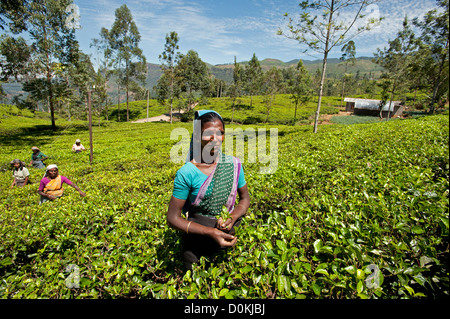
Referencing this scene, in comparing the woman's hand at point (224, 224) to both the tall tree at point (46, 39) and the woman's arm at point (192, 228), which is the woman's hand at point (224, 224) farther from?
the tall tree at point (46, 39)

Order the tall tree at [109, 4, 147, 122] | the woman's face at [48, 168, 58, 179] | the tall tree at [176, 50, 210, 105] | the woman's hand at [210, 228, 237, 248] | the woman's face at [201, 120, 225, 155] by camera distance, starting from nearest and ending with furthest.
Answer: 1. the woman's hand at [210, 228, 237, 248]
2. the woman's face at [201, 120, 225, 155]
3. the woman's face at [48, 168, 58, 179]
4. the tall tree at [109, 4, 147, 122]
5. the tall tree at [176, 50, 210, 105]

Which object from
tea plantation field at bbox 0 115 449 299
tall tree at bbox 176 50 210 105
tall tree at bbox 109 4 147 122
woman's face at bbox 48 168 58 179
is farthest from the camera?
tall tree at bbox 176 50 210 105

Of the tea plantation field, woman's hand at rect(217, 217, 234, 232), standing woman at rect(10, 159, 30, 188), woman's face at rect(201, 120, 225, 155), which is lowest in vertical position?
standing woman at rect(10, 159, 30, 188)

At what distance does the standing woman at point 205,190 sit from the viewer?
1.75m

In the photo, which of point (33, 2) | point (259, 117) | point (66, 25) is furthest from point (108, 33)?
point (259, 117)

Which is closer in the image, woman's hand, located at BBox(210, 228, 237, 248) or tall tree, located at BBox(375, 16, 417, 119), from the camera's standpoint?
woman's hand, located at BBox(210, 228, 237, 248)

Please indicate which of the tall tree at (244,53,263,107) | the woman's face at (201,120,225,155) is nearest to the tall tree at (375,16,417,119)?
the tall tree at (244,53,263,107)

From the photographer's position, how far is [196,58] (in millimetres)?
64062

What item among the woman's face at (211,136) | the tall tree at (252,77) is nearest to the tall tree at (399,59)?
the tall tree at (252,77)

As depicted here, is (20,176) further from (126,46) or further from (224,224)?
(126,46)

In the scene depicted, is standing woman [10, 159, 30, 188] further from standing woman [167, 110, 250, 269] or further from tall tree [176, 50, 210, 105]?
tall tree [176, 50, 210, 105]

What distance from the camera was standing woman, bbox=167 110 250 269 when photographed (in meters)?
1.75

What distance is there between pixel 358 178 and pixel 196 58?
6885cm
